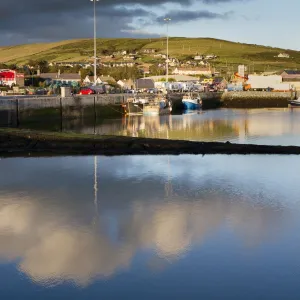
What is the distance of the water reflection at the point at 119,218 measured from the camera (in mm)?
9727

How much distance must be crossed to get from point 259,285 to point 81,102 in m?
→ 34.8

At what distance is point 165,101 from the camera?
52531 mm

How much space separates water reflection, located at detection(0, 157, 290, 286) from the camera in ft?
31.9

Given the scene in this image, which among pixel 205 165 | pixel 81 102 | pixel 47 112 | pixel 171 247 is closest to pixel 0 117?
pixel 47 112

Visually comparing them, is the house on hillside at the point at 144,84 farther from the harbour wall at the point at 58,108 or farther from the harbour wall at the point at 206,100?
the harbour wall at the point at 58,108

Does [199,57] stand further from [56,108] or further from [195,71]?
[56,108]

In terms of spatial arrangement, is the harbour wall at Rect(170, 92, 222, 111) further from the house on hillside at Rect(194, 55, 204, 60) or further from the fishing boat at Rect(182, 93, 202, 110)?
the house on hillside at Rect(194, 55, 204, 60)

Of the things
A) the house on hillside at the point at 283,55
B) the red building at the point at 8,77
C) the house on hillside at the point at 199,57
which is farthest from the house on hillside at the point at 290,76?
the house on hillside at the point at 283,55

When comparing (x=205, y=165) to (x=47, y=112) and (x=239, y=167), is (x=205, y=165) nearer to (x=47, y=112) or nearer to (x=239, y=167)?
(x=239, y=167)

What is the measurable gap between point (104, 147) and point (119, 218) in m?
10.5

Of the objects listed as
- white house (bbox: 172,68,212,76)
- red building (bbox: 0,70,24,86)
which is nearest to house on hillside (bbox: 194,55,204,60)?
white house (bbox: 172,68,212,76)

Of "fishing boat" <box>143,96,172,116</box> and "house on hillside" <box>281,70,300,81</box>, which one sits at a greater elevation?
"house on hillside" <box>281,70,300,81</box>

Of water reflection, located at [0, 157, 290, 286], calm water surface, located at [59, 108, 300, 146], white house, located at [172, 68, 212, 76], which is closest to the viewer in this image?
water reflection, located at [0, 157, 290, 286]

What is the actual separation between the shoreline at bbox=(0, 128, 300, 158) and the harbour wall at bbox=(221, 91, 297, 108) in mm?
52278
